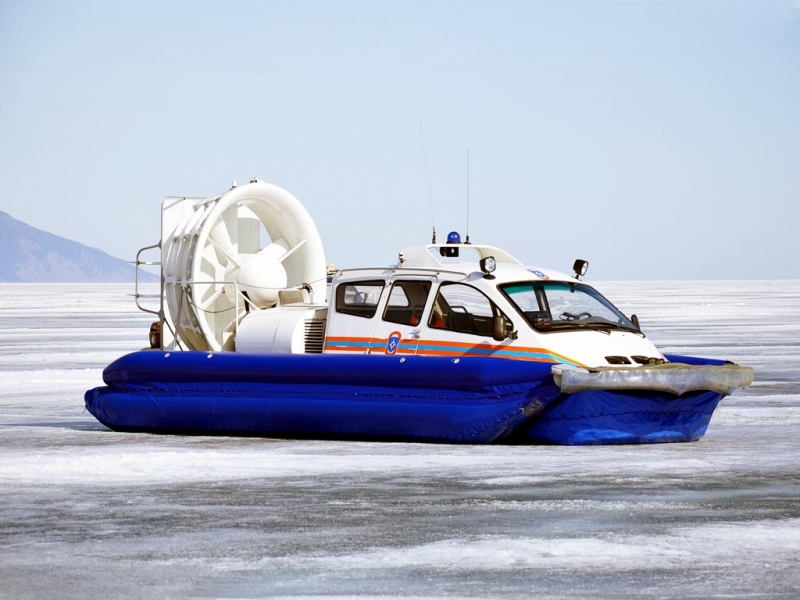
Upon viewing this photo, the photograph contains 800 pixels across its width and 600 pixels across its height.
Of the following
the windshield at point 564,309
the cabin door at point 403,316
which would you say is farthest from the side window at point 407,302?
the windshield at point 564,309

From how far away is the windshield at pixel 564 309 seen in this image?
396 inches

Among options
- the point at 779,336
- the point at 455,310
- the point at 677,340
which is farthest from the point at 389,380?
the point at 779,336

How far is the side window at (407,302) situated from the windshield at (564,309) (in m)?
0.69

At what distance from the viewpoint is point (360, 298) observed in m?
10.8

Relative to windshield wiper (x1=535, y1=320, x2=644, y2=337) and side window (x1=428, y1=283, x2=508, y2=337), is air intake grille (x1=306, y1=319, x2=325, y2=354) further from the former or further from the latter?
windshield wiper (x1=535, y1=320, x2=644, y2=337)

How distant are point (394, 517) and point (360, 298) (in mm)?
3961

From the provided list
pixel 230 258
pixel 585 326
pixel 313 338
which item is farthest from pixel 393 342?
pixel 230 258

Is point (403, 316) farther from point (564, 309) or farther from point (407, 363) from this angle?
point (564, 309)

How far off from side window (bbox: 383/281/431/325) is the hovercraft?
0.01 m

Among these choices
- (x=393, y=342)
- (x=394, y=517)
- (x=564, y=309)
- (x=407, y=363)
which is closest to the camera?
(x=394, y=517)

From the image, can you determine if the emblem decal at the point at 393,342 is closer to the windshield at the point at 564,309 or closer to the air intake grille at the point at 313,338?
the air intake grille at the point at 313,338

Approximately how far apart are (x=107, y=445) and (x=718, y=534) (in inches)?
205

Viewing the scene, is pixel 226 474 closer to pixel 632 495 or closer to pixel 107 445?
pixel 107 445

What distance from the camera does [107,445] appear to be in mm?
10188
